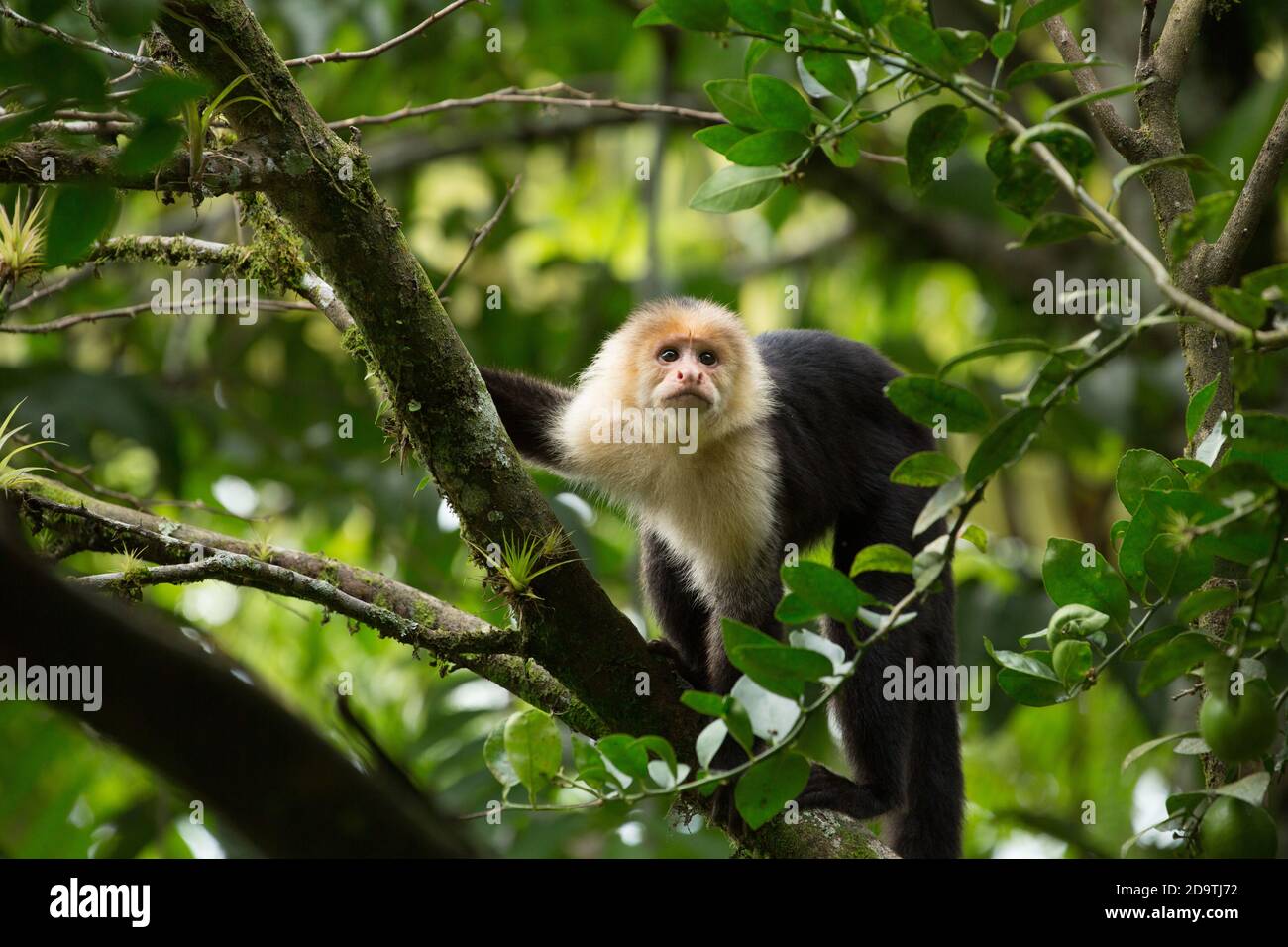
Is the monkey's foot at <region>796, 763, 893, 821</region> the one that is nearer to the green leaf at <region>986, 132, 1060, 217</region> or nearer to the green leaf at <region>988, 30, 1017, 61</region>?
the green leaf at <region>986, 132, 1060, 217</region>

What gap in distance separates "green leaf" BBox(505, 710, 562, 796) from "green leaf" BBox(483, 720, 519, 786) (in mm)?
65

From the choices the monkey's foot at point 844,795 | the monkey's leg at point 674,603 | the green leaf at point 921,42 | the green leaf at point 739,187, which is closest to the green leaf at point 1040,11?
the green leaf at point 921,42

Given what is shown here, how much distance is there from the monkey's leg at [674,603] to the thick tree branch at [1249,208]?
229 centimetres

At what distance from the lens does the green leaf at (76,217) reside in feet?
6.68

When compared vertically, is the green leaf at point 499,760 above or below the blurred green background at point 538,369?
below

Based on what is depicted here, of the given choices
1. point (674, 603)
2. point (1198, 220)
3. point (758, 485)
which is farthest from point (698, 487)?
point (1198, 220)

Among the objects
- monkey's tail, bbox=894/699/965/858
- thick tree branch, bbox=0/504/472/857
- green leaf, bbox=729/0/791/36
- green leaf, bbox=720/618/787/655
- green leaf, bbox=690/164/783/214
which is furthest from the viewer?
monkey's tail, bbox=894/699/965/858

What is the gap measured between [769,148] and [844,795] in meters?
2.41

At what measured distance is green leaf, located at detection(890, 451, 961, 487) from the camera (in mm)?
2275

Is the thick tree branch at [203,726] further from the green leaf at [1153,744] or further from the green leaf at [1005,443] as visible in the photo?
the green leaf at [1153,744]

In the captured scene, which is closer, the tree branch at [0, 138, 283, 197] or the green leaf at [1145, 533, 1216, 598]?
the green leaf at [1145, 533, 1216, 598]

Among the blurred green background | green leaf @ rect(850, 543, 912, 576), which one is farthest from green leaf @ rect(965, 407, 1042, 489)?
the blurred green background
